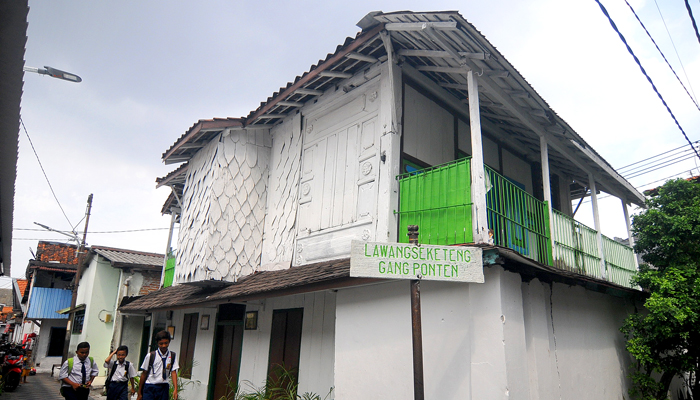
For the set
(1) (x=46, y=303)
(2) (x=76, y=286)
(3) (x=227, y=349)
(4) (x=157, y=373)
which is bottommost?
(4) (x=157, y=373)

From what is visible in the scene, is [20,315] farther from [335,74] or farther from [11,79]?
[11,79]

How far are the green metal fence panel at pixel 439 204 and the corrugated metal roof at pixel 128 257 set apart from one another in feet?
44.6

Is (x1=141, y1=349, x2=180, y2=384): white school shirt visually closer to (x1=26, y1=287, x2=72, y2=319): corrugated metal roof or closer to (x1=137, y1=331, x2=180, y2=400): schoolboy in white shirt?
(x1=137, y1=331, x2=180, y2=400): schoolboy in white shirt

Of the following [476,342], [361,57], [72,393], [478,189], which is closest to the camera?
[476,342]

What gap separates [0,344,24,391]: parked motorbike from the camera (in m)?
13.7

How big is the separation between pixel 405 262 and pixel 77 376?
5.72 meters

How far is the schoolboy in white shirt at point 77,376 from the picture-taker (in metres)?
6.82

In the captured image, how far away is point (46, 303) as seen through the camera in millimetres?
23328

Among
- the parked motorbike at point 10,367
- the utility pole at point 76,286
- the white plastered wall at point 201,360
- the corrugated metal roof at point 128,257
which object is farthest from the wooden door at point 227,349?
the utility pole at point 76,286

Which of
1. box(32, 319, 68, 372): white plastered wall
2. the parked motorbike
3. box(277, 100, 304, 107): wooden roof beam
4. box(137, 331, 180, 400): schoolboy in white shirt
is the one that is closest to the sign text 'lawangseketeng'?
box(137, 331, 180, 400): schoolboy in white shirt

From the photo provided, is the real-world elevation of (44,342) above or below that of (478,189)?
below

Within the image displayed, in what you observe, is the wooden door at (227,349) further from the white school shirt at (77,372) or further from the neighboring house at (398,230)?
the white school shirt at (77,372)

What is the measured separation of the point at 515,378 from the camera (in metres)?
5.09

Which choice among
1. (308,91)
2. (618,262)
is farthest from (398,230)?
(618,262)
